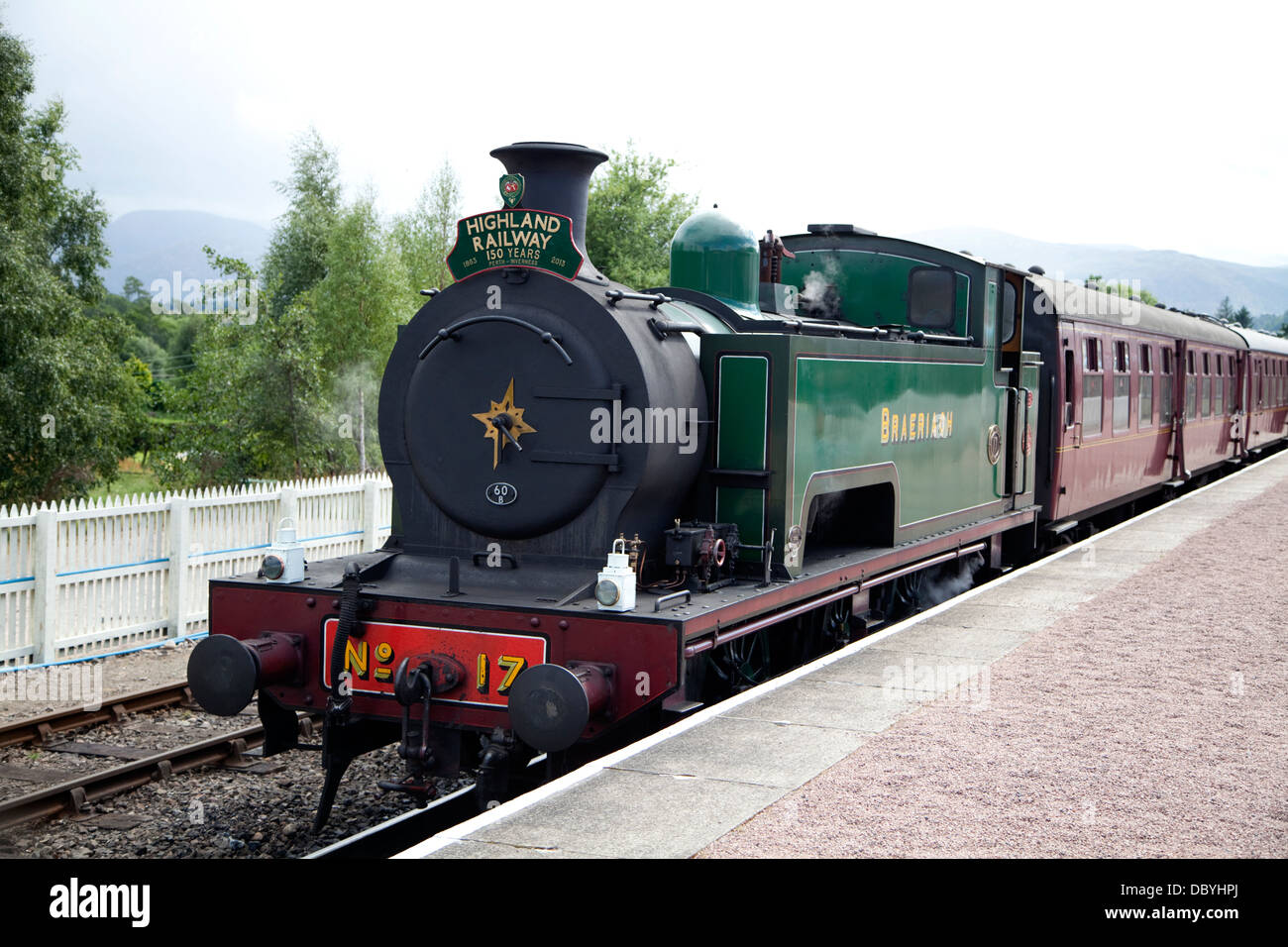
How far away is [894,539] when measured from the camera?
698 cm

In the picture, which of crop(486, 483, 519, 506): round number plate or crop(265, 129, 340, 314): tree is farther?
crop(265, 129, 340, 314): tree

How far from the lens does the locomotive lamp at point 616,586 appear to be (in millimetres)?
4723

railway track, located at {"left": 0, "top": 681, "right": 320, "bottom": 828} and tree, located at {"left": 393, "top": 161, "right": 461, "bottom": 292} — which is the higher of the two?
tree, located at {"left": 393, "top": 161, "right": 461, "bottom": 292}

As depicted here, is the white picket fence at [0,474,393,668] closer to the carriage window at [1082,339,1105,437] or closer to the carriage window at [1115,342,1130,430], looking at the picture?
the carriage window at [1082,339,1105,437]

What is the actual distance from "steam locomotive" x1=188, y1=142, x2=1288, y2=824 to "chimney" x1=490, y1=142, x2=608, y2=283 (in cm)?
1

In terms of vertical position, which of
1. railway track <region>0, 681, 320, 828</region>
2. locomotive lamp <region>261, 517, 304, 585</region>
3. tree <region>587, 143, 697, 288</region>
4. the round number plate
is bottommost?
railway track <region>0, 681, 320, 828</region>

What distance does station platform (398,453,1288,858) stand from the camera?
150 inches

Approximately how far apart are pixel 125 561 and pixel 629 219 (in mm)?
30000

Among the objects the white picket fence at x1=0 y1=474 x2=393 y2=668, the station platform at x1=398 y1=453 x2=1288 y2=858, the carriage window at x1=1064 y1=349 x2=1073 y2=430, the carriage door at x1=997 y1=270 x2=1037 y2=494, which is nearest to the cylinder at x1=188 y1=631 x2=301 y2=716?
the station platform at x1=398 y1=453 x2=1288 y2=858

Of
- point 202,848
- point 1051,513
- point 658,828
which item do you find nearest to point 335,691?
point 202,848

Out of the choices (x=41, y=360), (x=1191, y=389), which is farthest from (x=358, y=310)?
(x=1191, y=389)

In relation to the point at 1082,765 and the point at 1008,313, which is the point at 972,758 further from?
the point at 1008,313

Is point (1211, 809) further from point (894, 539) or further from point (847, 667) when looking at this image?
point (894, 539)

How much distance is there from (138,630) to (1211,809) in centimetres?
812
